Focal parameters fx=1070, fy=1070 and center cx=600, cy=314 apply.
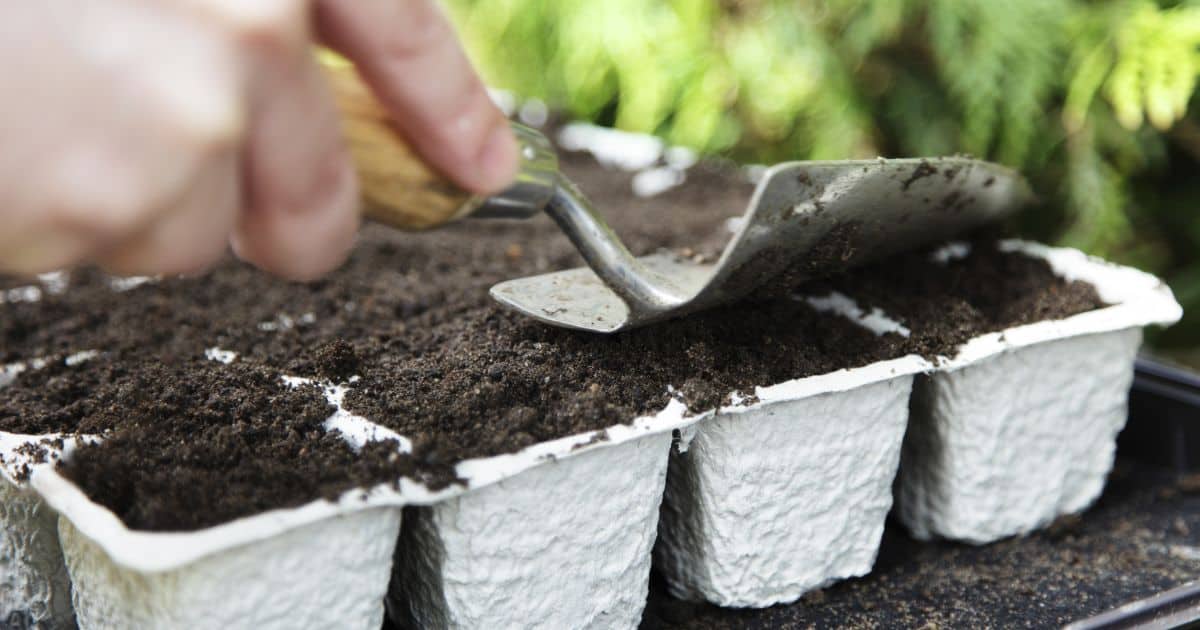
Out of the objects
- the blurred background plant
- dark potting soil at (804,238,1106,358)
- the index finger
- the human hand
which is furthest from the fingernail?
the blurred background plant

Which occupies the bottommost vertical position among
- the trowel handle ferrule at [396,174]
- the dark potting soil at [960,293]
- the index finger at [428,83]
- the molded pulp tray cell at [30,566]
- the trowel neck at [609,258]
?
the molded pulp tray cell at [30,566]

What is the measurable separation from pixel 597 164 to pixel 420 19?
4.06 feet

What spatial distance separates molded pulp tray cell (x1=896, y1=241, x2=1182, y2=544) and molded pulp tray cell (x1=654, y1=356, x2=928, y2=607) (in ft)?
0.27

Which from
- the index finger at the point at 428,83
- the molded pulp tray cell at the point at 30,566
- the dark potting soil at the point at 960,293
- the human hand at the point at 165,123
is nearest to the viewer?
the human hand at the point at 165,123

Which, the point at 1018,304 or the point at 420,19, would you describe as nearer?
the point at 420,19

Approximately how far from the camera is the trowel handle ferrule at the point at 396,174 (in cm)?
71

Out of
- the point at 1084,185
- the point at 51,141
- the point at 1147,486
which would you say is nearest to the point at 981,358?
the point at 1147,486

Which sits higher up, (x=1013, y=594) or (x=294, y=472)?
(x=294, y=472)

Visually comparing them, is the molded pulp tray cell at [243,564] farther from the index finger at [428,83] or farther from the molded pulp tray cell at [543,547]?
the index finger at [428,83]

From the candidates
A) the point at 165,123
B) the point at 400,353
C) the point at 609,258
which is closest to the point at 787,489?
the point at 609,258

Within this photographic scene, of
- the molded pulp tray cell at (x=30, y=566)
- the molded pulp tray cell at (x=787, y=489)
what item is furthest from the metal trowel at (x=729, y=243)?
the molded pulp tray cell at (x=30, y=566)

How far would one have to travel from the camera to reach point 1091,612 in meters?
0.96

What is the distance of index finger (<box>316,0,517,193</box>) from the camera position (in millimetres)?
624

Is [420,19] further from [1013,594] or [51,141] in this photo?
[1013,594]
